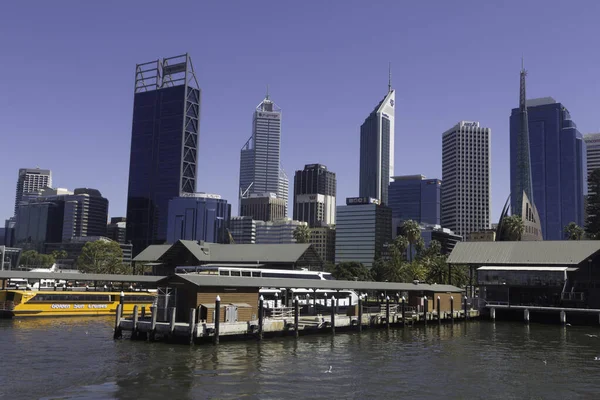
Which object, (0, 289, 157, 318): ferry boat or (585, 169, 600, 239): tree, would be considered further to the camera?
(585, 169, 600, 239): tree

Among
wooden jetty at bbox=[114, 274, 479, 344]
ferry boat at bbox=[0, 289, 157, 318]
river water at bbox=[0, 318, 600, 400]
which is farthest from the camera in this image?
ferry boat at bbox=[0, 289, 157, 318]

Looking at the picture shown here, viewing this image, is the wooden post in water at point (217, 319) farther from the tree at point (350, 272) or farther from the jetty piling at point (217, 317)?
the tree at point (350, 272)

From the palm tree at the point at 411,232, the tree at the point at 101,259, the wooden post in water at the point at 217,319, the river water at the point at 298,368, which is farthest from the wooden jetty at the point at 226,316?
the tree at the point at 101,259

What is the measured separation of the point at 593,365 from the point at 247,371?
87.2ft

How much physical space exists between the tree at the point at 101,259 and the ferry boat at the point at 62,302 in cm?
7144

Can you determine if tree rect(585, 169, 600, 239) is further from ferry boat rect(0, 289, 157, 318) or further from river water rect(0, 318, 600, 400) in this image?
ferry boat rect(0, 289, 157, 318)

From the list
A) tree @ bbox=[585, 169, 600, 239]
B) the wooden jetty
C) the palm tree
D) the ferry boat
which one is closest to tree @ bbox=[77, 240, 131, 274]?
the ferry boat

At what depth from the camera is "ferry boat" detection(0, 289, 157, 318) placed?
77000mm

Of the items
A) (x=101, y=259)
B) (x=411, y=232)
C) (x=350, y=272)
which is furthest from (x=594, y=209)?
(x=101, y=259)

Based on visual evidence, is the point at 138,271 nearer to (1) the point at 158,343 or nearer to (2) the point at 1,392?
(1) the point at 158,343

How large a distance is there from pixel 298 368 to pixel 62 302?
51.1 meters

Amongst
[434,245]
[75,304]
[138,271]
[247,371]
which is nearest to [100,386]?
[247,371]

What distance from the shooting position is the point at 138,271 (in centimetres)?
17425

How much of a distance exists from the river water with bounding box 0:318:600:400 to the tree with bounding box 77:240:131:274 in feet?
337
